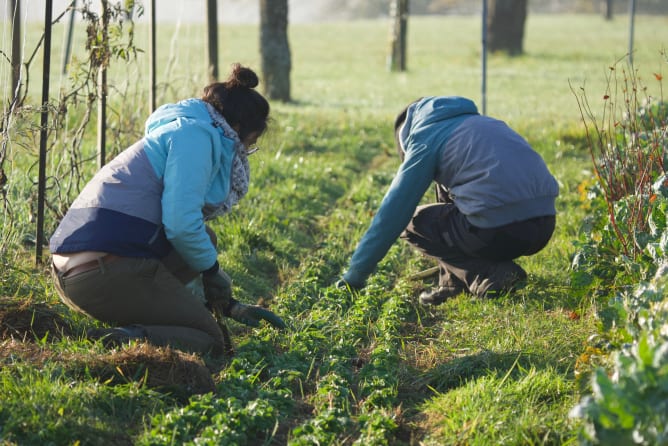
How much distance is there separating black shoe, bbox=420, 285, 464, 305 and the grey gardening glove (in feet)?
3.57

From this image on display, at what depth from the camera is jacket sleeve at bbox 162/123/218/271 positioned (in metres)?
3.83

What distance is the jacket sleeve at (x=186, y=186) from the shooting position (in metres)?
3.83

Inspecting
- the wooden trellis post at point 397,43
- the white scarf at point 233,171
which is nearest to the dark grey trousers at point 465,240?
the white scarf at point 233,171

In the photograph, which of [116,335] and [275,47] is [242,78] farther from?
[275,47]

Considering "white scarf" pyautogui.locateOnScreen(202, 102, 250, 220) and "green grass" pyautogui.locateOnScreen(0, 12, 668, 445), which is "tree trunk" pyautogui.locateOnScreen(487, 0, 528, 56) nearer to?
"green grass" pyautogui.locateOnScreen(0, 12, 668, 445)

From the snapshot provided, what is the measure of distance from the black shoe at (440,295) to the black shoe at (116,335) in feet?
6.24

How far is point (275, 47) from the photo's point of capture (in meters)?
13.7

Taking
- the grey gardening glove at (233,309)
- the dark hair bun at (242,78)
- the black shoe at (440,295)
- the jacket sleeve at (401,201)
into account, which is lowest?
the black shoe at (440,295)

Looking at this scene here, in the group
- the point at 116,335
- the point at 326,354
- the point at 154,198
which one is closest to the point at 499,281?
the point at 326,354

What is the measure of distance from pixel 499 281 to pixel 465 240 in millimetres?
318

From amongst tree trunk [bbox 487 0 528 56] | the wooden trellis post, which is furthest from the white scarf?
tree trunk [bbox 487 0 528 56]

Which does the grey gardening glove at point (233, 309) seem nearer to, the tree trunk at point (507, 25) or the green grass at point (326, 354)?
the green grass at point (326, 354)

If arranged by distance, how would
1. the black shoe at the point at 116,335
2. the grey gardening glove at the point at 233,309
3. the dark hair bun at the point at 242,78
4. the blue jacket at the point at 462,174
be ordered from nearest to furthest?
1. the black shoe at the point at 116,335
2. the dark hair bun at the point at 242,78
3. the grey gardening glove at the point at 233,309
4. the blue jacket at the point at 462,174

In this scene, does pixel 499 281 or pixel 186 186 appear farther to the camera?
pixel 499 281
